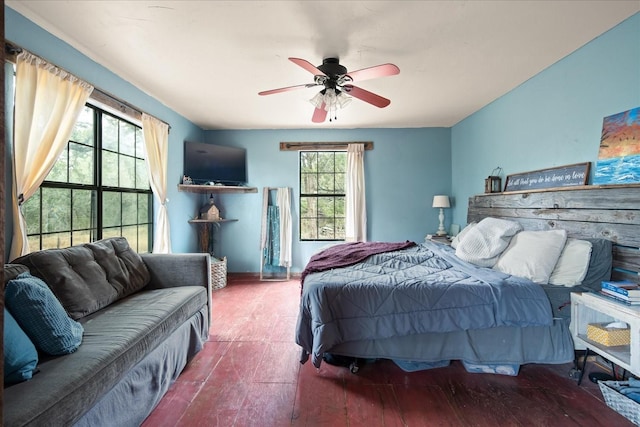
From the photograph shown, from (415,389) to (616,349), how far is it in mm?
1181

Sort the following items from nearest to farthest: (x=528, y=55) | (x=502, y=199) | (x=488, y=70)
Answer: (x=528, y=55)
(x=488, y=70)
(x=502, y=199)

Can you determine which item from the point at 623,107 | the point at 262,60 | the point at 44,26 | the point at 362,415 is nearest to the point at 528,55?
the point at 623,107

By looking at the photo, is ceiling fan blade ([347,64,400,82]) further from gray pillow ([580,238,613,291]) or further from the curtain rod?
the curtain rod

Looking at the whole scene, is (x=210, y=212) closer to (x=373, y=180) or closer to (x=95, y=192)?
(x=95, y=192)

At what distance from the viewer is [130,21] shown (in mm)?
2084

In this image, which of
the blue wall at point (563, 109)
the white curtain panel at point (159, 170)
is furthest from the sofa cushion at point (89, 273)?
the blue wall at point (563, 109)

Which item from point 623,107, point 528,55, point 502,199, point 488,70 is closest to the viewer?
point 623,107

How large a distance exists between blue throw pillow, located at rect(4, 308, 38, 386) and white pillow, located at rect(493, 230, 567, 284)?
279 cm

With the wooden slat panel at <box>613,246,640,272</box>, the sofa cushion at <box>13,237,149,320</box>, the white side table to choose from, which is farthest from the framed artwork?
the sofa cushion at <box>13,237,149,320</box>

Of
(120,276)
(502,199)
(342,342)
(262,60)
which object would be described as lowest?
(342,342)

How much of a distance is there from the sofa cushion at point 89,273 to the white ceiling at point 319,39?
1575 millimetres

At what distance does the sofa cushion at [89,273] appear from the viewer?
5.94 feet

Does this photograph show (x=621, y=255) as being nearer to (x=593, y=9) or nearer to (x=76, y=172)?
(x=593, y=9)

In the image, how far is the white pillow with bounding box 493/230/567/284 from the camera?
211cm
